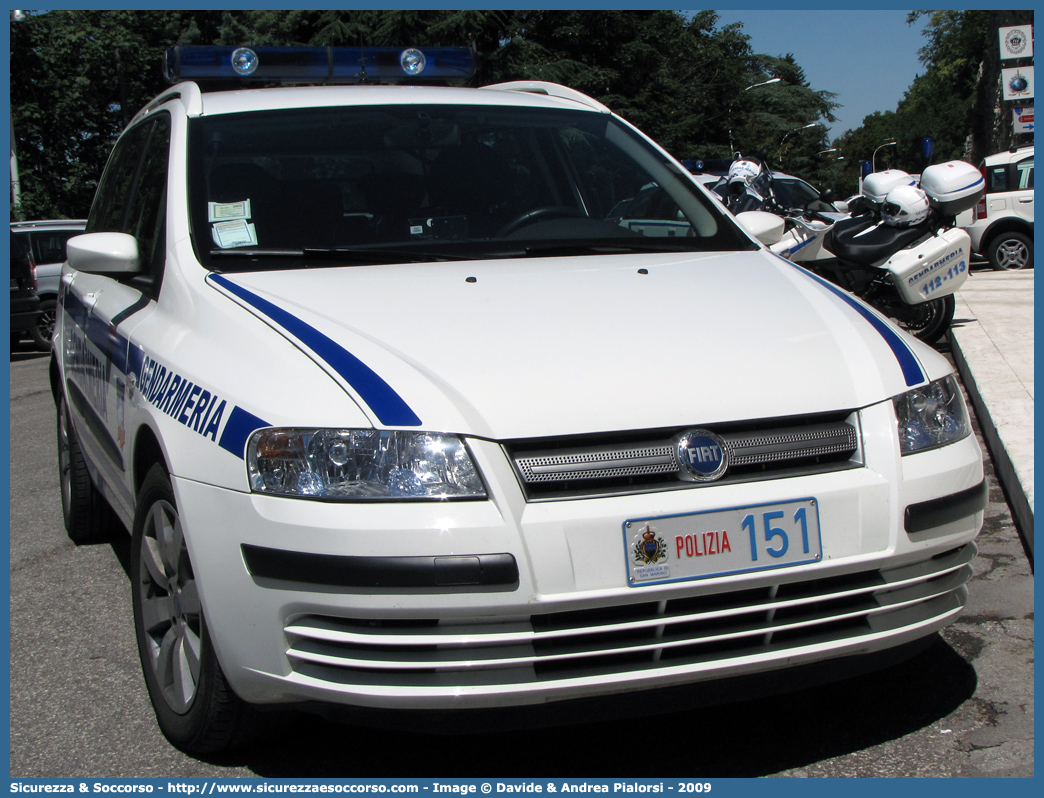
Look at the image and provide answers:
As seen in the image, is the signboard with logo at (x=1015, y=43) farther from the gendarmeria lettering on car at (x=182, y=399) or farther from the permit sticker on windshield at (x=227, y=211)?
the gendarmeria lettering on car at (x=182, y=399)

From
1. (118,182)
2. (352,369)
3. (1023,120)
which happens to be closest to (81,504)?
(118,182)

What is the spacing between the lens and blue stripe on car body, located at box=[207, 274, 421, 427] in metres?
2.32

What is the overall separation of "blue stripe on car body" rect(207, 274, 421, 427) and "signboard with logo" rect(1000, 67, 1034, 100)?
17.7 metres

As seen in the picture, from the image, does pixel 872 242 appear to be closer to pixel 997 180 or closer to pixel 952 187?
pixel 952 187

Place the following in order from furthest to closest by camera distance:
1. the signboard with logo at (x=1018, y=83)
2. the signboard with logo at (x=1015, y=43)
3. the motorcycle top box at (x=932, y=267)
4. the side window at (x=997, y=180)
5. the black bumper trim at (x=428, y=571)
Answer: the signboard with logo at (x=1018, y=83)
the signboard with logo at (x=1015, y=43)
the side window at (x=997, y=180)
the motorcycle top box at (x=932, y=267)
the black bumper trim at (x=428, y=571)

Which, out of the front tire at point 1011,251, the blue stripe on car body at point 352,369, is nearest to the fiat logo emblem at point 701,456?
the blue stripe on car body at point 352,369

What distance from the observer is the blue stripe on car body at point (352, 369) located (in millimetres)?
2324

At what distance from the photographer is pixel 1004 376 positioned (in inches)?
256

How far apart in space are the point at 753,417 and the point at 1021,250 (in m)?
14.6

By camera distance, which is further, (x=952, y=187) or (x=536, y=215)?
(x=952, y=187)

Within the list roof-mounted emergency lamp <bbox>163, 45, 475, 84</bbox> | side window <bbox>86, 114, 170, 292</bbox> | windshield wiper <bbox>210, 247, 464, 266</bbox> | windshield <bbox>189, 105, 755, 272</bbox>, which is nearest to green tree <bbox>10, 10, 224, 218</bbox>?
side window <bbox>86, 114, 170, 292</bbox>

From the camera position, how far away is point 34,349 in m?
16.0

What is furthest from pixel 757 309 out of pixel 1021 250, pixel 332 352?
pixel 1021 250

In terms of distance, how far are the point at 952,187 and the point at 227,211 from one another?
6.01m
